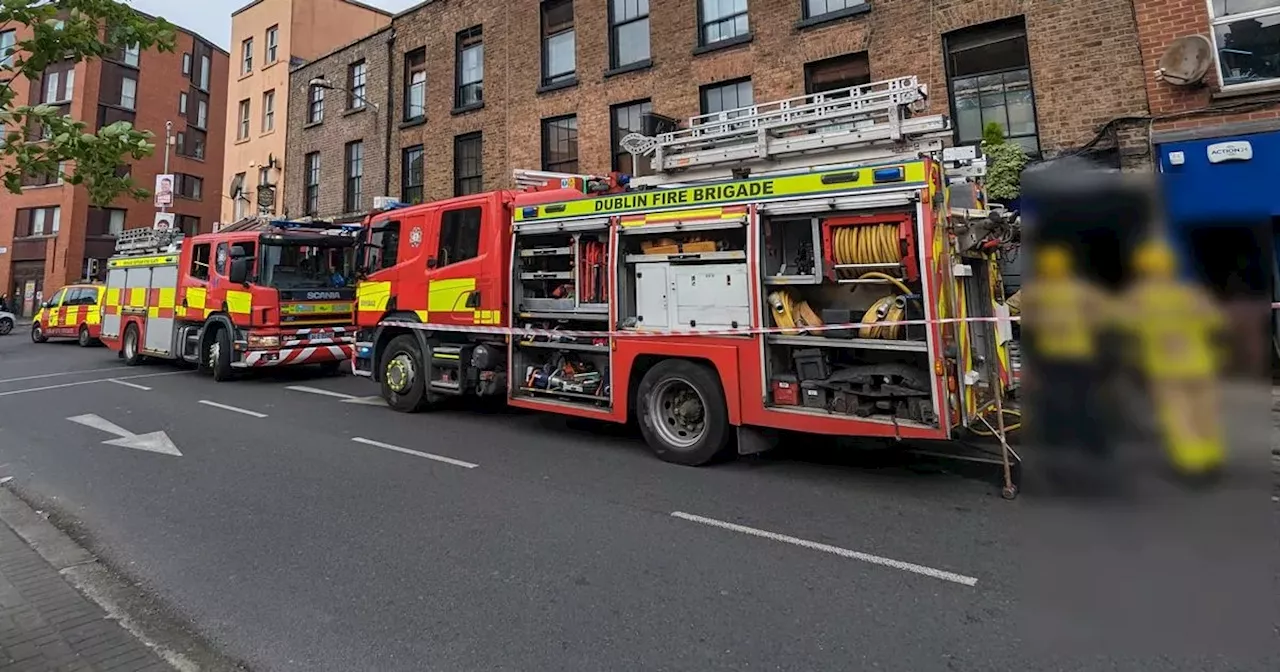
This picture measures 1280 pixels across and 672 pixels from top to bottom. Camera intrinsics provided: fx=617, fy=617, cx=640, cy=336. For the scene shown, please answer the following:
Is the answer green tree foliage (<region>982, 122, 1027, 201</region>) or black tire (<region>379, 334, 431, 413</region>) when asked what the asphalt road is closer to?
black tire (<region>379, 334, 431, 413</region>)

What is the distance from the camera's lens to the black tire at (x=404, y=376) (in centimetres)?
859

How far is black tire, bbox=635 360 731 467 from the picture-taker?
576 cm

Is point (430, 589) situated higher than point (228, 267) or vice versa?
point (228, 267)

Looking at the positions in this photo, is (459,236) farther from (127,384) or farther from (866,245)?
(127,384)

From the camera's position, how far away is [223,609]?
3357 millimetres

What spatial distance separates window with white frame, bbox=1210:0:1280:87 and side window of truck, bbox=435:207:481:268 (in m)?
10.5

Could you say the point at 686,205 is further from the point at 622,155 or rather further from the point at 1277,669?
the point at 622,155

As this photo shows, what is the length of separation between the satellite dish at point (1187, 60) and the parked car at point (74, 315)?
28.7 m

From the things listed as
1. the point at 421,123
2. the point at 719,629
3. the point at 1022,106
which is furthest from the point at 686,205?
the point at 421,123

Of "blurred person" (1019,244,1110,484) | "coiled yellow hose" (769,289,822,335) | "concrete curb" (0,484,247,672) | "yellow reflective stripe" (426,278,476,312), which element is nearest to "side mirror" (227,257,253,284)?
"yellow reflective stripe" (426,278,476,312)

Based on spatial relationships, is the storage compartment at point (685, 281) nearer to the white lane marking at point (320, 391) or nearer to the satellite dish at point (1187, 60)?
the white lane marking at point (320, 391)

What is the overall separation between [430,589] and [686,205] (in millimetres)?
3966

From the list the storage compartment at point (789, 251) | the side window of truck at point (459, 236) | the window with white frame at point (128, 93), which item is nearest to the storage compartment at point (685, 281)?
the storage compartment at point (789, 251)

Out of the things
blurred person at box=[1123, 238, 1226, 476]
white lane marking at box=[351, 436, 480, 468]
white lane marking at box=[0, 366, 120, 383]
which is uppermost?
white lane marking at box=[0, 366, 120, 383]
